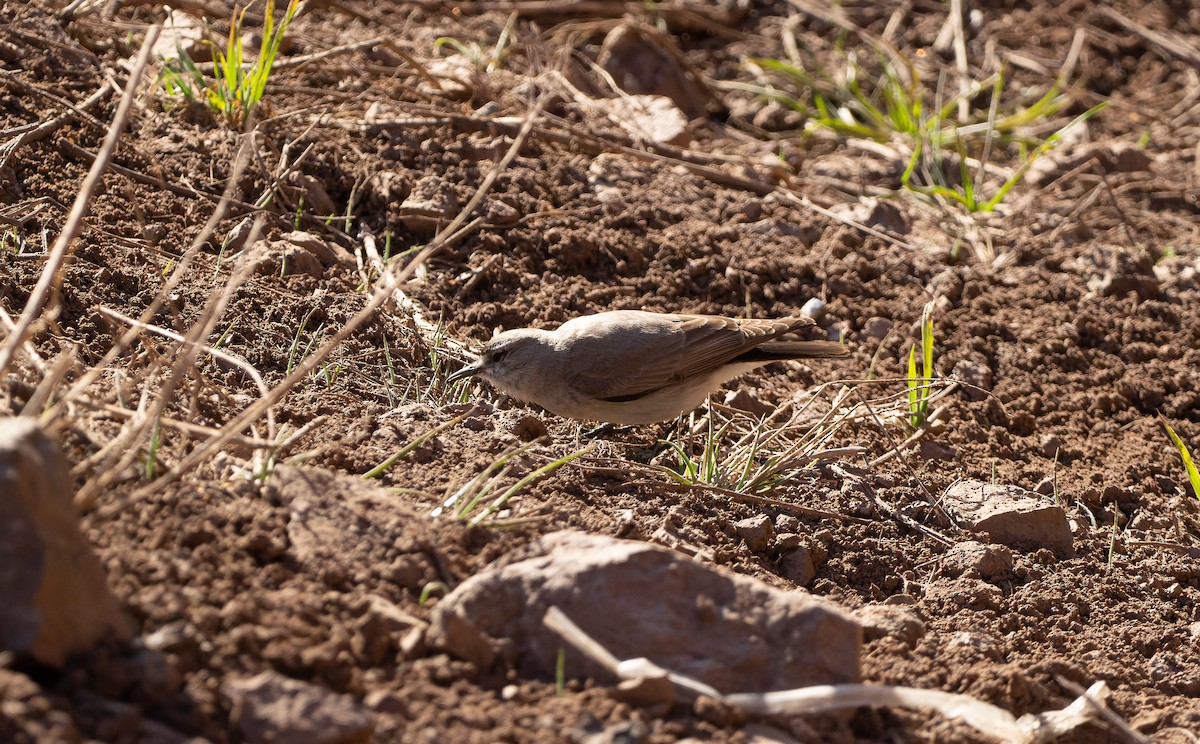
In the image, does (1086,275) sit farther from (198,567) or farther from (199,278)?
(198,567)

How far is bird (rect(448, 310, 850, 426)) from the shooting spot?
16.5 feet

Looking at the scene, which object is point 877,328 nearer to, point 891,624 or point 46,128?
point 891,624

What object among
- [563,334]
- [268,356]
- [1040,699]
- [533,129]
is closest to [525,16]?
[533,129]

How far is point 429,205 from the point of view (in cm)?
583

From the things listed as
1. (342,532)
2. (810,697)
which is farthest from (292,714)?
(810,697)

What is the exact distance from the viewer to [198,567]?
2.88 metres

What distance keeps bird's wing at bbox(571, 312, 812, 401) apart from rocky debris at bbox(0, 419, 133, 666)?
2.84 m

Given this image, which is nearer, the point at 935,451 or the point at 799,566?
the point at 799,566

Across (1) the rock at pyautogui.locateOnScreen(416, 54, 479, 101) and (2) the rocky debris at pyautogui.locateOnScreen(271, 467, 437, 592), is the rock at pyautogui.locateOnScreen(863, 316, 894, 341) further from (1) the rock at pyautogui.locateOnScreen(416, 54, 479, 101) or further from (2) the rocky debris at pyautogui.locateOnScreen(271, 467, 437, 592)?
(2) the rocky debris at pyautogui.locateOnScreen(271, 467, 437, 592)

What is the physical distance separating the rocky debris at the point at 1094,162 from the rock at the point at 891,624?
4.88 m

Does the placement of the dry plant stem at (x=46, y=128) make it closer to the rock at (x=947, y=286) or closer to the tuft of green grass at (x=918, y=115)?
the tuft of green grass at (x=918, y=115)

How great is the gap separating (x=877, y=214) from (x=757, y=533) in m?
3.39

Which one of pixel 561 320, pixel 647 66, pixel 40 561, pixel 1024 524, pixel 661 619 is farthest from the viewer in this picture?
pixel 647 66

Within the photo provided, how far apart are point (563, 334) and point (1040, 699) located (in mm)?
2646
